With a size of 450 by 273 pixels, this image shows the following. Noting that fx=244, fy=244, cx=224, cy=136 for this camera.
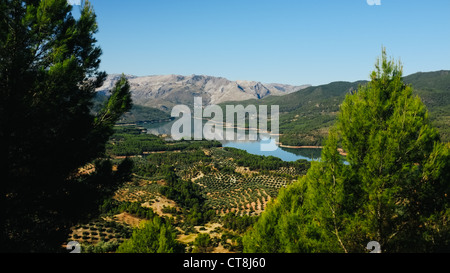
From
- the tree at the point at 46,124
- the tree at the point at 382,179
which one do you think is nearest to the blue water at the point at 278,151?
the tree at the point at 382,179

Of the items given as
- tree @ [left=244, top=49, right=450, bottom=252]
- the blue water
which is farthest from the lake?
tree @ [left=244, top=49, right=450, bottom=252]

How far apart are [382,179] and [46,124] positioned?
968 centimetres

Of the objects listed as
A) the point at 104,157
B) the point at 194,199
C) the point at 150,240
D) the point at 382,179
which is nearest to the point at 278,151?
the point at 194,199

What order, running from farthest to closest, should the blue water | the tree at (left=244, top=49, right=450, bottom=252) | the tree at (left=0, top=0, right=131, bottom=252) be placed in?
the blue water → the tree at (left=0, top=0, right=131, bottom=252) → the tree at (left=244, top=49, right=450, bottom=252)

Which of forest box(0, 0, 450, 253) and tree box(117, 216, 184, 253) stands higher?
forest box(0, 0, 450, 253)

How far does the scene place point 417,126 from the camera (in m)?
6.33

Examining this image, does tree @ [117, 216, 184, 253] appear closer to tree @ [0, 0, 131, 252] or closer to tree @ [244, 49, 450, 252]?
tree @ [0, 0, 131, 252]

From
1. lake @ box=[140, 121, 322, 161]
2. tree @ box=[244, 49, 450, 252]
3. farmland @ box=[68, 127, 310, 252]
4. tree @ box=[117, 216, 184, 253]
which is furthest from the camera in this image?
lake @ box=[140, 121, 322, 161]

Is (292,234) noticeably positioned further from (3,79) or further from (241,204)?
(241,204)

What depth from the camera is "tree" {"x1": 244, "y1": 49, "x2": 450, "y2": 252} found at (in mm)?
6273

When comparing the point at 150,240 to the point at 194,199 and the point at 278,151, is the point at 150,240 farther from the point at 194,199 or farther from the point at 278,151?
the point at 278,151

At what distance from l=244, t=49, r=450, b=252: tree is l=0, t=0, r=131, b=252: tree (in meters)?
7.51

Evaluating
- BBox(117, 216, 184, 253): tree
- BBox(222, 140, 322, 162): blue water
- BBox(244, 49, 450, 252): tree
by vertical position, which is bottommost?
BBox(222, 140, 322, 162): blue water

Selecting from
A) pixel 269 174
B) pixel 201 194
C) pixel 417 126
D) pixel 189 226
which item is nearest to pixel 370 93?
pixel 417 126
